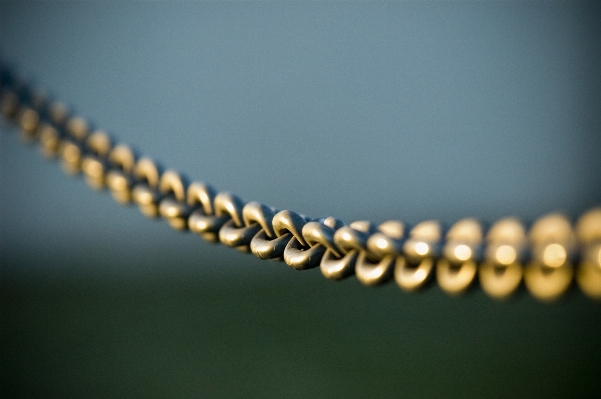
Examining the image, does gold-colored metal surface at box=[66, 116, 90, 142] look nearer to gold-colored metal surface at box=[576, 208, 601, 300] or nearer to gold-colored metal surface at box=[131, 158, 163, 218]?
gold-colored metal surface at box=[131, 158, 163, 218]

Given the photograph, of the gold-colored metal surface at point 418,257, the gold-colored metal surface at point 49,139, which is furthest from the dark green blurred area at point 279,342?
the gold-colored metal surface at point 418,257

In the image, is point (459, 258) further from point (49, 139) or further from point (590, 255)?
point (49, 139)

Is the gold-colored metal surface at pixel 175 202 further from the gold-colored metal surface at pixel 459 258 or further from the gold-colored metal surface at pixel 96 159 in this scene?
the gold-colored metal surface at pixel 459 258

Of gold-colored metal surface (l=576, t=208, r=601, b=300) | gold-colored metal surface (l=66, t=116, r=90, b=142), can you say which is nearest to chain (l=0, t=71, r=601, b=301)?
gold-colored metal surface (l=576, t=208, r=601, b=300)

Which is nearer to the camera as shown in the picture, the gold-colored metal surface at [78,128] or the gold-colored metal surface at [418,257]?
the gold-colored metal surface at [418,257]

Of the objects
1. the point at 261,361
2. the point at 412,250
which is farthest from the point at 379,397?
the point at 412,250

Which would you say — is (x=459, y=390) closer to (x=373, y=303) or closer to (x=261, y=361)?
(x=261, y=361)
